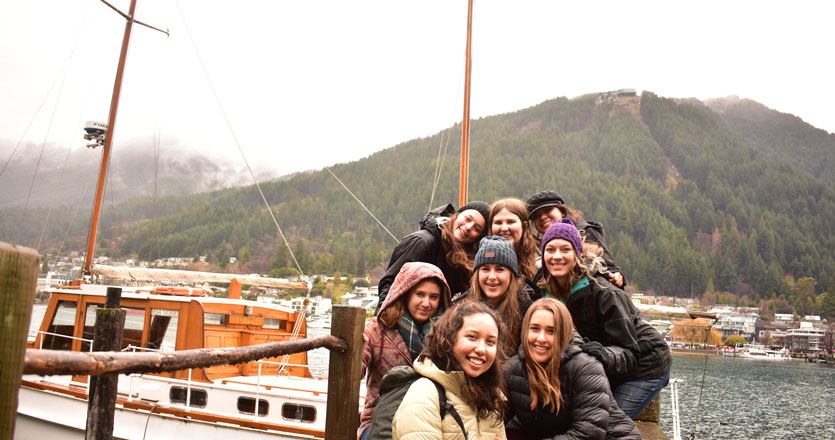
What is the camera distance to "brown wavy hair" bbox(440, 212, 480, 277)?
12.4ft

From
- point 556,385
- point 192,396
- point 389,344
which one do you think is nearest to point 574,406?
point 556,385

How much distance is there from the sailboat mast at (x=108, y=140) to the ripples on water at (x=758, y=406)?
65.9ft

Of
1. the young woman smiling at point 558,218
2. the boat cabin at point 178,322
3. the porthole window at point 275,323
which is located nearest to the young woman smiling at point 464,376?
the young woman smiling at point 558,218

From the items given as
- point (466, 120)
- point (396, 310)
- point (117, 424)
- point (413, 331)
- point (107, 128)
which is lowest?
point (117, 424)

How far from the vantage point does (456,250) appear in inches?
152

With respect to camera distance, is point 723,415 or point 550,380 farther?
point 723,415

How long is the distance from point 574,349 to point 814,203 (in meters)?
204

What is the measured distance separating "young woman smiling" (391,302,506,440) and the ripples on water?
19861 millimetres

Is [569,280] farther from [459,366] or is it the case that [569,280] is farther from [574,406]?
[459,366]

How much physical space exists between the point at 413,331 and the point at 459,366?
0.58 metres

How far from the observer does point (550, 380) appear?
282cm

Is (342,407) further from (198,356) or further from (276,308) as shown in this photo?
(276,308)

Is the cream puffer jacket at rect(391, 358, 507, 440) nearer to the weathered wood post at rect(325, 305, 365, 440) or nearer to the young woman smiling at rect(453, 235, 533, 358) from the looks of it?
the weathered wood post at rect(325, 305, 365, 440)

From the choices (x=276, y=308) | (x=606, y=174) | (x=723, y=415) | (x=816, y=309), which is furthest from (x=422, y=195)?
(x=276, y=308)
